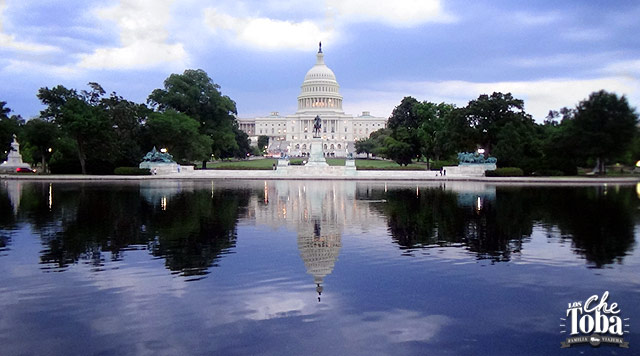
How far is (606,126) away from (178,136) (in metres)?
44.5

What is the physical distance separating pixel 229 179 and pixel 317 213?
1230 inches

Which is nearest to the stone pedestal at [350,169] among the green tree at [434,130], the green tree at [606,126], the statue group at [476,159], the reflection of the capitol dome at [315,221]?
the statue group at [476,159]

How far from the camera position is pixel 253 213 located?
20.4 m

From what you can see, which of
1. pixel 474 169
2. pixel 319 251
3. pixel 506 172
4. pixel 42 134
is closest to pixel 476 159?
pixel 474 169

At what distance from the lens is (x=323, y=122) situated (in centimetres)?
17212

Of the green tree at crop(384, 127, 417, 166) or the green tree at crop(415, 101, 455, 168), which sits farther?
the green tree at crop(384, 127, 417, 166)

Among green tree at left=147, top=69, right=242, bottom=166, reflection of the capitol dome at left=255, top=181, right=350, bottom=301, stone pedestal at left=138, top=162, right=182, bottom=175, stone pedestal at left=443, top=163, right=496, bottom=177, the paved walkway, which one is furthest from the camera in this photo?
green tree at left=147, top=69, right=242, bottom=166

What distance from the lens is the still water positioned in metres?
6.89

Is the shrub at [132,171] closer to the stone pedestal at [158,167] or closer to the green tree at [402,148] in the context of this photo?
the stone pedestal at [158,167]

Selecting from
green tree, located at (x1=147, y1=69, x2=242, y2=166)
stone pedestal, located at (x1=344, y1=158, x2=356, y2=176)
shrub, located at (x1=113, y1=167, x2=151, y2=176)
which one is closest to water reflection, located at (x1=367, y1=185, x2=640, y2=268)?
stone pedestal, located at (x1=344, y1=158, x2=356, y2=176)

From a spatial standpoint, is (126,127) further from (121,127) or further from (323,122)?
(323,122)

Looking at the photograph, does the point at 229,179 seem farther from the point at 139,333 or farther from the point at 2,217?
the point at 139,333

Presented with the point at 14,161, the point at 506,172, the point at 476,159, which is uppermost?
the point at 14,161

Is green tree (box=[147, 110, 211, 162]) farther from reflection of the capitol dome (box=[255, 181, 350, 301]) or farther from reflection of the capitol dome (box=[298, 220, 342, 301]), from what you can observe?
reflection of the capitol dome (box=[298, 220, 342, 301])
